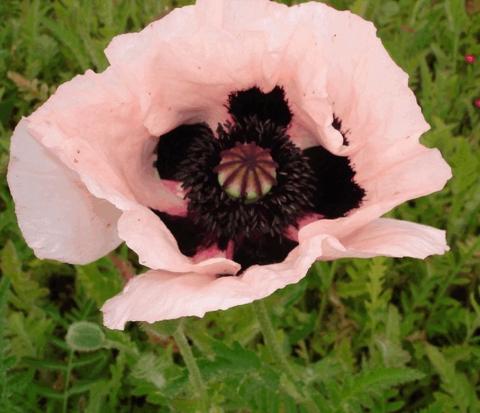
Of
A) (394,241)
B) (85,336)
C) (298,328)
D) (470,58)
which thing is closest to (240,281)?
(394,241)

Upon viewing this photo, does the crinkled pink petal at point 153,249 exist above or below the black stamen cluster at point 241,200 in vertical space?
above

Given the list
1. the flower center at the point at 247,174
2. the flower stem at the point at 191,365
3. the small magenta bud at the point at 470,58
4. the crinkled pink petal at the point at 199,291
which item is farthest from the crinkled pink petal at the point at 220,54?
the small magenta bud at the point at 470,58

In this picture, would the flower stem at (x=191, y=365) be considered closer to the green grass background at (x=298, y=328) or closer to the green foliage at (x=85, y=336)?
the green grass background at (x=298, y=328)

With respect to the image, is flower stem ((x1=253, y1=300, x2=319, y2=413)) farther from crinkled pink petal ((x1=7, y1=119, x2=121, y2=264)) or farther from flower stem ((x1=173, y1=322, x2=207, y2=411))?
crinkled pink petal ((x1=7, y1=119, x2=121, y2=264))

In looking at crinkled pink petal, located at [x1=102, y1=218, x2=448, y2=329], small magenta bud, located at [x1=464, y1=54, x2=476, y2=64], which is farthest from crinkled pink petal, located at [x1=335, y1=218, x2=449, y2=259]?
small magenta bud, located at [x1=464, y1=54, x2=476, y2=64]

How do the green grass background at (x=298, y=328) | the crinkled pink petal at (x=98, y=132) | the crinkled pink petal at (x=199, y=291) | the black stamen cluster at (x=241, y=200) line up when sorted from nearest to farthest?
the crinkled pink petal at (x=199, y=291), the crinkled pink petal at (x=98, y=132), the black stamen cluster at (x=241, y=200), the green grass background at (x=298, y=328)

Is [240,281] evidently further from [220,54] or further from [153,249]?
[220,54]

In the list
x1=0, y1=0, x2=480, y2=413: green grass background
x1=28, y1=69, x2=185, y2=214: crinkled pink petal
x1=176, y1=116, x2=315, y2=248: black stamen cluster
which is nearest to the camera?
x1=28, y1=69, x2=185, y2=214: crinkled pink petal
